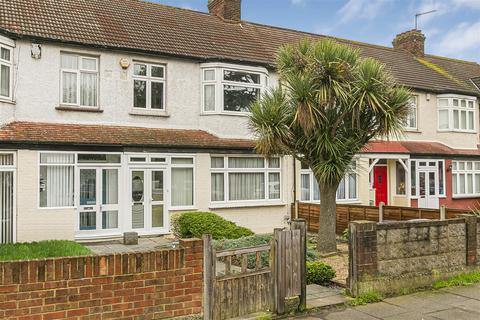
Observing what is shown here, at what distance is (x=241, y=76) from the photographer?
1552cm

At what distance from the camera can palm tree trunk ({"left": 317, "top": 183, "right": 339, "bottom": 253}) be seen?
10.8m

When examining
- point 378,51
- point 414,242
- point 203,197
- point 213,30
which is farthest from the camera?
point 378,51

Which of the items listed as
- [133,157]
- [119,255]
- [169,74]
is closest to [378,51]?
[169,74]

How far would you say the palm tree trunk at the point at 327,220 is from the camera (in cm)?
1080

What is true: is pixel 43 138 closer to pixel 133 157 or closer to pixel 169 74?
pixel 133 157

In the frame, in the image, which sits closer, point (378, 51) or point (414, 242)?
point (414, 242)

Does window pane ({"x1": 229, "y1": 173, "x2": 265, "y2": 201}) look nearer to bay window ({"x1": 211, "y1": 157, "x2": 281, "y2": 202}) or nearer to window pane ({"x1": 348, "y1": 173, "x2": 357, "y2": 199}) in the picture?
bay window ({"x1": 211, "y1": 157, "x2": 281, "y2": 202})

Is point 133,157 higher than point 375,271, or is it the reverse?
point 133,157

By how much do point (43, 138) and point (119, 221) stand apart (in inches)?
128

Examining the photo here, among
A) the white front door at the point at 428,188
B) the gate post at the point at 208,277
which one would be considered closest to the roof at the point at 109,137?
the gate post at the point at 208,277

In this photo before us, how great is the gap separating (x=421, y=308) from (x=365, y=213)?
6803 millimetres

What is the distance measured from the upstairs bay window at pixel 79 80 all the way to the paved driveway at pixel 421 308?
10.1 metres

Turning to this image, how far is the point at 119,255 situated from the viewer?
208 inches

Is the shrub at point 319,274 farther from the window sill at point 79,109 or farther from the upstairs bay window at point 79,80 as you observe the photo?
the upstairs bay window at point 79,80
